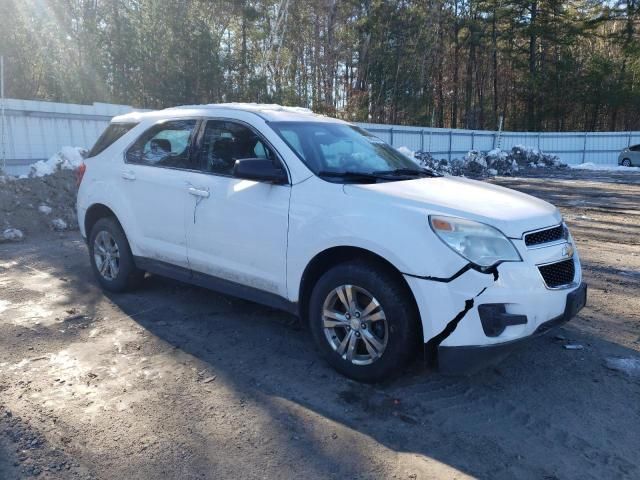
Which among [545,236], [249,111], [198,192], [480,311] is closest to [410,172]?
[545,236]

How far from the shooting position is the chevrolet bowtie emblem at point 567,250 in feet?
12.4

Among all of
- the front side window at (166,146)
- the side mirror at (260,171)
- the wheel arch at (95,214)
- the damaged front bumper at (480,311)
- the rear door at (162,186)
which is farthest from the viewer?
the wheel arch at (95,214)

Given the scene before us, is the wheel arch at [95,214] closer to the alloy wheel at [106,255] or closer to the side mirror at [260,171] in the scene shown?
the alloy wheel at [106,255]

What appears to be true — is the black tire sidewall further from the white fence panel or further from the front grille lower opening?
the white fence panel

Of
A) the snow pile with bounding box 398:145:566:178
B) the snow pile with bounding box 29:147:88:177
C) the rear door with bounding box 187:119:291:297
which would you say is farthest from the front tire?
the snow pile with bounding box 398:145:566:178

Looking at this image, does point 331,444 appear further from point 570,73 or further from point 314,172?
point 570,73

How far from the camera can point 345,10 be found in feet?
111

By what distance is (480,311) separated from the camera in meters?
3.30

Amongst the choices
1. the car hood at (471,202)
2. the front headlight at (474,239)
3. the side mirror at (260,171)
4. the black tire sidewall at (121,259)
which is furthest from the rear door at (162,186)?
the front headlight at (474,239)

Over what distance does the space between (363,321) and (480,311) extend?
79cm

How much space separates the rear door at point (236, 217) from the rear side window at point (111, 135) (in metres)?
1.26

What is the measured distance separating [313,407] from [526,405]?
138cm

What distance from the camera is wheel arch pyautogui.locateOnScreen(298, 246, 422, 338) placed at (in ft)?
11.7

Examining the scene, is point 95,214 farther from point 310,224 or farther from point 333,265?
point 333,265
